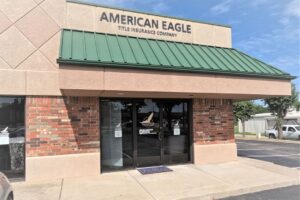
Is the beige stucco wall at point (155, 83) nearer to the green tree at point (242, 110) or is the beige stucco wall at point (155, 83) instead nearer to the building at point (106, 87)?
the building at point (106, 87)

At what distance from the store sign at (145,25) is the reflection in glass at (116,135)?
2553 millimetres

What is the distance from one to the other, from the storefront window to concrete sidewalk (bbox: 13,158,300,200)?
23.5 inches

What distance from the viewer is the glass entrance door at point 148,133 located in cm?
1028

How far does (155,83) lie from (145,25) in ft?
9.75

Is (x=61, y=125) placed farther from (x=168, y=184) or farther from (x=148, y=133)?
(x=168, y=184)

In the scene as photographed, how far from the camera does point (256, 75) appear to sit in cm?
986

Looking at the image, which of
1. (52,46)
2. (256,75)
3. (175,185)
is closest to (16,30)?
(52,46)

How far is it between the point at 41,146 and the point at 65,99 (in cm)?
152

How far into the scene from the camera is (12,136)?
8.74 metres

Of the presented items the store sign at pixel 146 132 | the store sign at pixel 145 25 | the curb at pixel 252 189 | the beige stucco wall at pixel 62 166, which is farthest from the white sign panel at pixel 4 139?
the curb at pixel 252 189

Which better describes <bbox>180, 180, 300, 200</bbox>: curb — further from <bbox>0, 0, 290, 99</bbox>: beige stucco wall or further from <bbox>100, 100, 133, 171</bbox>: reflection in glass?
<bbox>100, 100, 133, 171</bbox>: reflection in glass

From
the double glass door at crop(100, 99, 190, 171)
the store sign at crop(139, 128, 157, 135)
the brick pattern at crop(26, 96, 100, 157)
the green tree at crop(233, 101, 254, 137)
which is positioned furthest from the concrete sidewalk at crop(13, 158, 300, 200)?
the green tree at crop(233, 101, 254, 137)


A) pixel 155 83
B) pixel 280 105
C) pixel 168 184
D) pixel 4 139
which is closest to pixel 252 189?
pixel 168 184

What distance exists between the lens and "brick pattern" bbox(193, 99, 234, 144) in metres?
10.9
